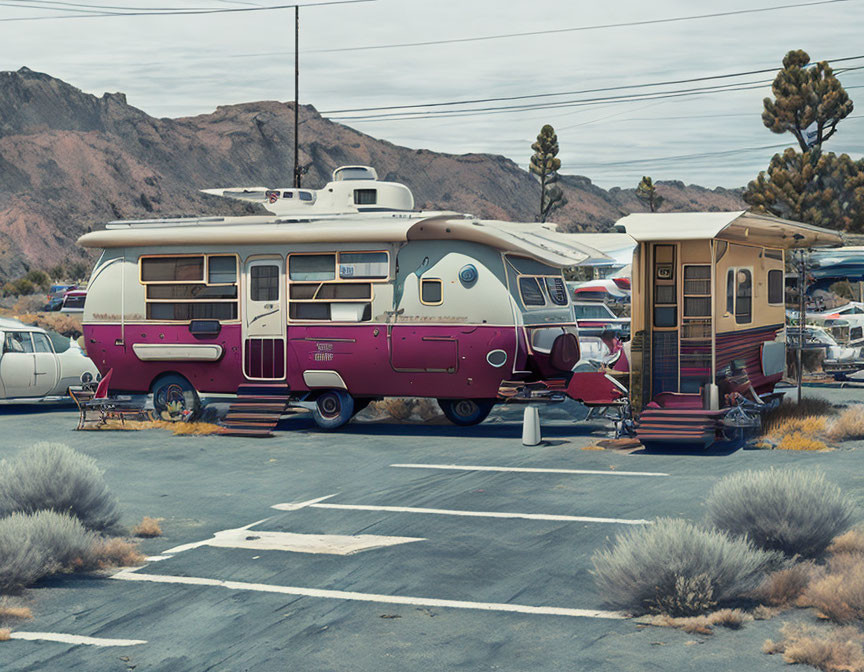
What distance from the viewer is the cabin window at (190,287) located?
59.5 feet

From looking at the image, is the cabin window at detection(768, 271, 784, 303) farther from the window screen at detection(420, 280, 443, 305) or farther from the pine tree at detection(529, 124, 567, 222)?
the pine tree at detection(529, 124, 567, 222)

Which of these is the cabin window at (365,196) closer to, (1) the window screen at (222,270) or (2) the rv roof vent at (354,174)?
(2) the rv roof vent at (354,174)

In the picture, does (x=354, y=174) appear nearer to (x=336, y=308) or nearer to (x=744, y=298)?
(x=336, y=308)

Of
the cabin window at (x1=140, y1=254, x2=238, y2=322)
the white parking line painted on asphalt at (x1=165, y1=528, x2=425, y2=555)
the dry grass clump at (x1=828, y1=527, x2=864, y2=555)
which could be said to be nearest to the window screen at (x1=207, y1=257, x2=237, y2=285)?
the cabin window at (x1=140, y1=254, x2=238, y2=322)

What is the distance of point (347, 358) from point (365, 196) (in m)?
3.45

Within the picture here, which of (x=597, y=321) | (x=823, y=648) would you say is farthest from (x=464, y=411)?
(x=823, y=648)

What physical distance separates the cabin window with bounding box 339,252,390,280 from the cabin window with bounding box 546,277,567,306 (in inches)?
104

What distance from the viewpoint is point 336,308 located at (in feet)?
57.5

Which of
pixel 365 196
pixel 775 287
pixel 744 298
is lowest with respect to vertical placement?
pixel 744 298

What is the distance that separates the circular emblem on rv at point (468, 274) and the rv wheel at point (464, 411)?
2.14 metres

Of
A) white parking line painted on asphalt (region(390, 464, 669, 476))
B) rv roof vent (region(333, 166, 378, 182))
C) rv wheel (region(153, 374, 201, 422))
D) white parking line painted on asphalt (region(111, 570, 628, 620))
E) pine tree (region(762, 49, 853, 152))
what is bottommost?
white parking line painted on asphalt (region(111, 570, 628, 620))

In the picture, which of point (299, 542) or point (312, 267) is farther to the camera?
point (312, 267)

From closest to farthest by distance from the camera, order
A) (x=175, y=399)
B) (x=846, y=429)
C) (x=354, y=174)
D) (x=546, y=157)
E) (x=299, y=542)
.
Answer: (x=299, y=542) < (x=846, y=429) < (x=175, y=399) < (x=354, y=174) < (x=546, y=157)

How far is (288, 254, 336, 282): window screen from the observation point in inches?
693
